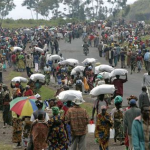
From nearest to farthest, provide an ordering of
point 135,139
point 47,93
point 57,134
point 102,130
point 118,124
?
point 135,139 → point 57,134 → point 102,130 → point 118,124 → point 47,93

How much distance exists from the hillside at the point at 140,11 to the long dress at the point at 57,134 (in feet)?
288

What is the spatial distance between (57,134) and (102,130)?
120 centimetres

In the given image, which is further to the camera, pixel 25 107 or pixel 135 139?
pixel 25 107

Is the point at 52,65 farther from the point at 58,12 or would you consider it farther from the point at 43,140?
the point at 58,12

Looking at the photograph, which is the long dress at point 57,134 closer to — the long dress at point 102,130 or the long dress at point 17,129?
the long dress at point 102,130

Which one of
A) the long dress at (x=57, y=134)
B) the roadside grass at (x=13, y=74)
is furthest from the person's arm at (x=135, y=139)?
the roadside grass at (x=13, y=74)

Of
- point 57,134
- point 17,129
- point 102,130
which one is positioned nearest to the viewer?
point 57,134

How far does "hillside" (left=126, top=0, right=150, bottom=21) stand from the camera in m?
98.1

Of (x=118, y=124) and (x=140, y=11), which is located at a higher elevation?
(x=118, y=124)

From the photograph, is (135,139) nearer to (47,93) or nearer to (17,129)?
(17,129)

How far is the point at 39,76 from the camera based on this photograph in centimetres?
2394

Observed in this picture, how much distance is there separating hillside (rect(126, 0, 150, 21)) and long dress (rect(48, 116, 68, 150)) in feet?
288

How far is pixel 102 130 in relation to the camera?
11.2 metres

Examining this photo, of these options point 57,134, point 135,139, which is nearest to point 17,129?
point 57,134
